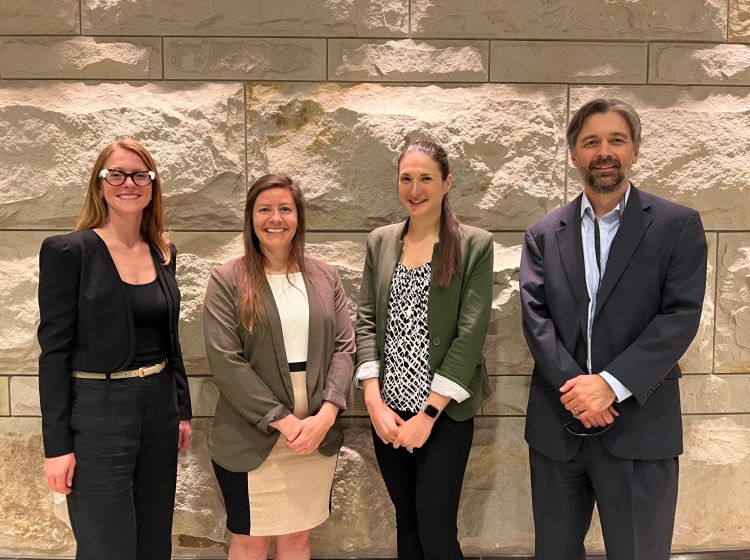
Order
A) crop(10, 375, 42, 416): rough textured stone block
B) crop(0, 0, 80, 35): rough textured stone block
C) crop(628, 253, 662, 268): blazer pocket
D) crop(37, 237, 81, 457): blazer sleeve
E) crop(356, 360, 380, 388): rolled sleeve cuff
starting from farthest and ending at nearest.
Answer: crop(10, 375, 42, 416): rough textured stone block, crop(0, 0, 80, 35): rough textured stone block, crop(356, 360, 380, 388): rolled sleeve cuff, crop(628, 253, 662, 268): blazer pocket, crop(37, 237, 81, 457): blazer sleeve

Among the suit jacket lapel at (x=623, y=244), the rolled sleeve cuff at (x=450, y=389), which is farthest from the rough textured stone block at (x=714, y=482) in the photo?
the rolled sleeve cuff at (x=450, y=389)

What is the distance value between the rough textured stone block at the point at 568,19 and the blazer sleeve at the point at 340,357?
1.28 m

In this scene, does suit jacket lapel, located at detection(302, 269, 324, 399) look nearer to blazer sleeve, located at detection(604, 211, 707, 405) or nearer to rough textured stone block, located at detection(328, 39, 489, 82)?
blazer sleeve, located at detection(604, 211, 707, 405)

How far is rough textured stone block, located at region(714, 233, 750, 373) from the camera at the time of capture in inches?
111

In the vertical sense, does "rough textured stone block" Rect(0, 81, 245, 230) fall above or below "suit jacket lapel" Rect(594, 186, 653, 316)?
above

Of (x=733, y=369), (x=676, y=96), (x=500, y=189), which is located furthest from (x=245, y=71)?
(x=733, y=369)

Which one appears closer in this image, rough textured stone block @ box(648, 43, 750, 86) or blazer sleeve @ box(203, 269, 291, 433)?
blazer sleeve @ box(203, 269, 291, 433)

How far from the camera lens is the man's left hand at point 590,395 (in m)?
1.95

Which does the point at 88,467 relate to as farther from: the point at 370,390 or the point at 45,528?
the point at 45,528

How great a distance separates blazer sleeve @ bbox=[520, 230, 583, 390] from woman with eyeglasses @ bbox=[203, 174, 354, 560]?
69 cm

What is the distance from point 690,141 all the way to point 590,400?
59.3 inches

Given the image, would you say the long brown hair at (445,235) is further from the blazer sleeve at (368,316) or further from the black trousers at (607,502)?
the black trousers at (607,502)

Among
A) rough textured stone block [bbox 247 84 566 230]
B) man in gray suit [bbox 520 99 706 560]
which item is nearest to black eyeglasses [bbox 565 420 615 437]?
man in gray suit [bbox 520 99 706 560]

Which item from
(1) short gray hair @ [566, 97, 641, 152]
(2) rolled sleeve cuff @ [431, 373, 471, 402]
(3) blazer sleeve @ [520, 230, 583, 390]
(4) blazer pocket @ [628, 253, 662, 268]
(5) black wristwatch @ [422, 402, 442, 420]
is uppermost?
(1) short gray hair @ [566, 97, 641, 152]
